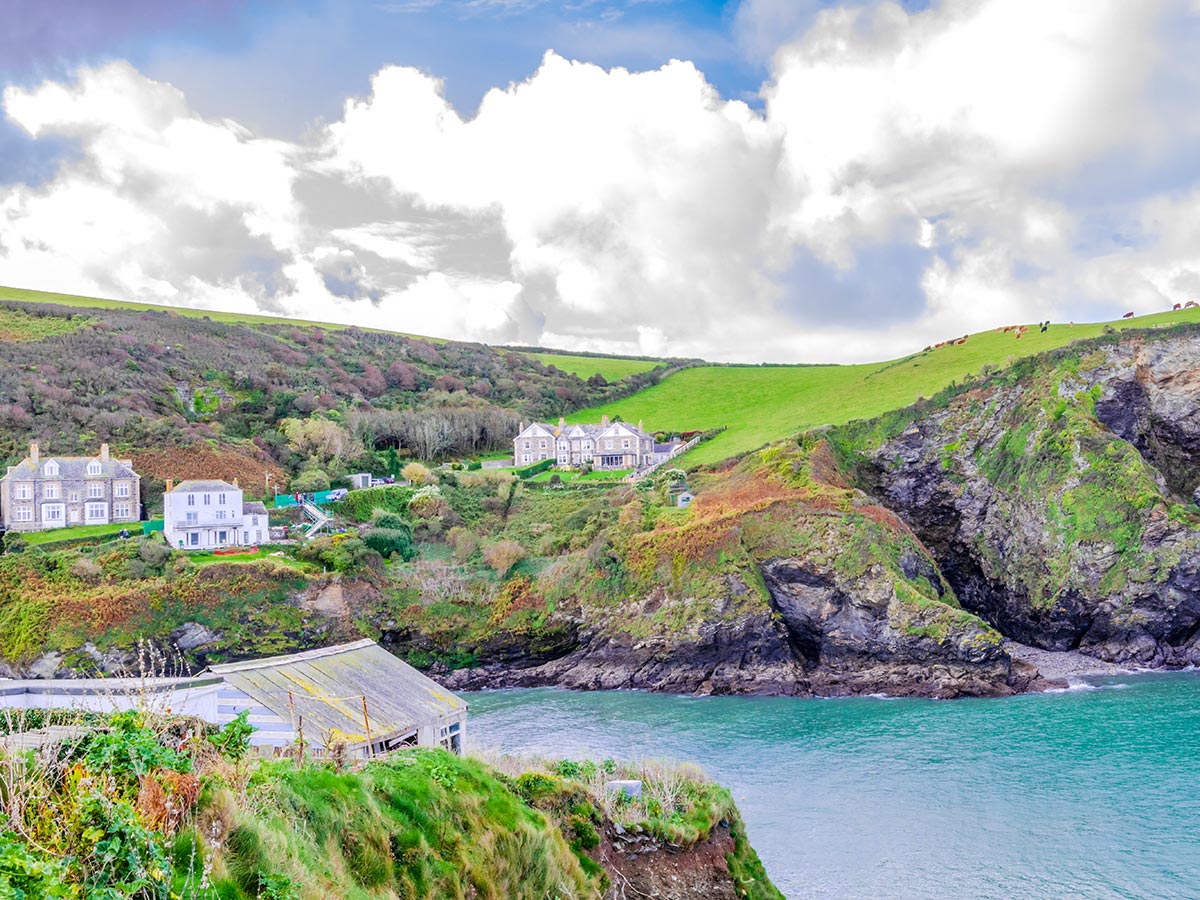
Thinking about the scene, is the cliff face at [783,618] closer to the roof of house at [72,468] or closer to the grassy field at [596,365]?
the roof of house at [72,468]

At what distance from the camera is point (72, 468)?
70.2m

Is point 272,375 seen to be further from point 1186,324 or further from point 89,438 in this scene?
point 1186,324

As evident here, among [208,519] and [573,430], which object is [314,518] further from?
[573,430]

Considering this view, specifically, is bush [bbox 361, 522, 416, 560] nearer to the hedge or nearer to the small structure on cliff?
the hedge

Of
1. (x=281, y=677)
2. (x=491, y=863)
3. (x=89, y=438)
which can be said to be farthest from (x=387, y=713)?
(x=89, y=438)

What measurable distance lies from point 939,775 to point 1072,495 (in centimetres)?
3482

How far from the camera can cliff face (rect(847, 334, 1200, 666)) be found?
57.4m

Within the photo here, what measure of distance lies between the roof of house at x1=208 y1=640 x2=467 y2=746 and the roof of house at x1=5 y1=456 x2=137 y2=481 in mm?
53492

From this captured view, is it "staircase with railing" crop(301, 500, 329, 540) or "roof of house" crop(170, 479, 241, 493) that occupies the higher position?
"roof of house" crop(170, 479, 241, 493)

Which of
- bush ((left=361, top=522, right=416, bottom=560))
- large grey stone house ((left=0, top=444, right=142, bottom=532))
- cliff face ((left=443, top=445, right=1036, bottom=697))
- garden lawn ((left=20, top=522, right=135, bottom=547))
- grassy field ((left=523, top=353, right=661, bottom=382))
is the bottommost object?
cliff face ((left=443, top=445, right=1036, bottom=697))

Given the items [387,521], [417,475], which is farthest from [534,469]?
[387,521]

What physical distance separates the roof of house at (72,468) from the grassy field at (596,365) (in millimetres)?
72935

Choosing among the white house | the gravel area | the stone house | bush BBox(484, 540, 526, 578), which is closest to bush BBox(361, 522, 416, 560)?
bush BBox(484, 540, 526, 578)

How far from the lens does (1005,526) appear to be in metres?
66.1
